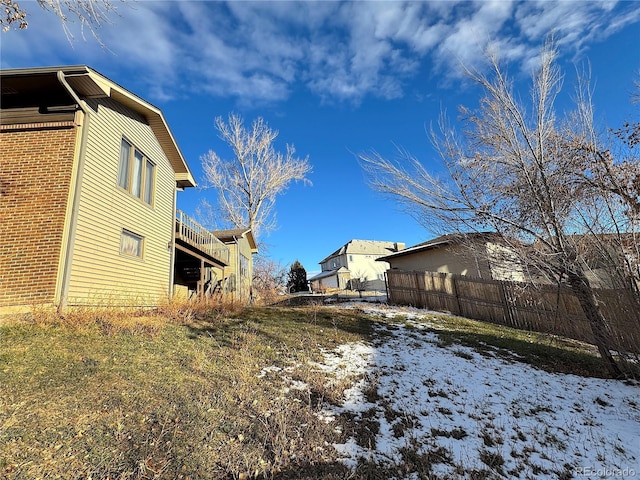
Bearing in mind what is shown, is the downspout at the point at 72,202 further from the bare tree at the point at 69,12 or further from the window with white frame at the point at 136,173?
the bare tree at the point at 69,12

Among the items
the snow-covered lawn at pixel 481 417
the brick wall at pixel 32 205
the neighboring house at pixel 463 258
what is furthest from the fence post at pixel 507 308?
the brick wall at pixel 32 205

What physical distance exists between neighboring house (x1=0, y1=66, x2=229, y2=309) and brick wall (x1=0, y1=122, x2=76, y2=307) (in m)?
0.02

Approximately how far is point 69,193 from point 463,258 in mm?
11644

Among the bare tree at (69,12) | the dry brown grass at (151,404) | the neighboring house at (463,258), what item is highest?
the bare tree at (69,12)

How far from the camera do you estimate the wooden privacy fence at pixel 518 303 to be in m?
5.56

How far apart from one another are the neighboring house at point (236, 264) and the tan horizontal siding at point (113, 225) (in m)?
6.87

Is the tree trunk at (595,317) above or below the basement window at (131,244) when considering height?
below

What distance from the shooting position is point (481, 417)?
4.35 meters

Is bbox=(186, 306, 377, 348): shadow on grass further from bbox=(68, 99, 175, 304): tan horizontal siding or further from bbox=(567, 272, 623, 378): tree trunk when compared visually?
bbox=(567, 272, 623, 378): tree trunk

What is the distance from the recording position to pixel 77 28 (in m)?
4.40

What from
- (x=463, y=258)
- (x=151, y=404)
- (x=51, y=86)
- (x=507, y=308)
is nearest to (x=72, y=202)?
(x=51, y=86)

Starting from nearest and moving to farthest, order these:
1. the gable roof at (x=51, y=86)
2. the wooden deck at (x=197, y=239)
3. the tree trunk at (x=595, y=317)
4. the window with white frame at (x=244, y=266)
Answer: the tree trunk at (x=595, y=317), the gable roof at (x=51, y=86), the wooden deck at (x=197, y=239), the window with white frame at (x=244, y=266)

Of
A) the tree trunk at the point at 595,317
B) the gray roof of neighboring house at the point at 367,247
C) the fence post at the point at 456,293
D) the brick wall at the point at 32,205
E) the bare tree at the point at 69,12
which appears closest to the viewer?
the bare tree at the point at 69,12

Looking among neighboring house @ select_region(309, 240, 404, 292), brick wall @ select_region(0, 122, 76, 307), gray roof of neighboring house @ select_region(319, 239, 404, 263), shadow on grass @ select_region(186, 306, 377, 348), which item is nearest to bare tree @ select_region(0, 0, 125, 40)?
brick wall @ select_region(0, 122, 76, 307)
